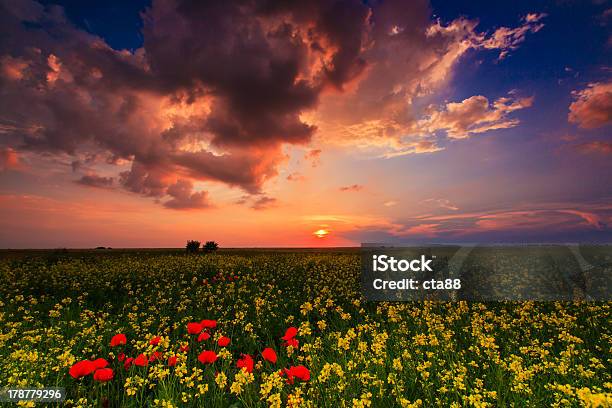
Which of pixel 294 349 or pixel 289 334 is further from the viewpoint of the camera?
pixel 294 349

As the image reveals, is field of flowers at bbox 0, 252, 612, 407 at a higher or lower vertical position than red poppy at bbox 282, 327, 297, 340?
lower

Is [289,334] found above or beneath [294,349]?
above

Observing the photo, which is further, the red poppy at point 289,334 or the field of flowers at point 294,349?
the red poppy at point 289,334

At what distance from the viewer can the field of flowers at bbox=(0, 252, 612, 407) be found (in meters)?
4.46

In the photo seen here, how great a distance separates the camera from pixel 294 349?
709cm

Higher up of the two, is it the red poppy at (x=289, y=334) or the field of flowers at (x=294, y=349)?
the red poppy at (x=289, y=334)

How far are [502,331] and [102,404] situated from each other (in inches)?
304

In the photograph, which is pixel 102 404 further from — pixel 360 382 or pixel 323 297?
pixel 323 297

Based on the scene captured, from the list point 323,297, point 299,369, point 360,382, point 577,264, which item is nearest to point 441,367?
point 360,382

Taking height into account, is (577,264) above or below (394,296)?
above

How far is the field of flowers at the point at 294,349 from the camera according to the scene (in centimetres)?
446

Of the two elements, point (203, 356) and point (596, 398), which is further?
point (203, 356)

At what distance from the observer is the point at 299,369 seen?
3996 mm

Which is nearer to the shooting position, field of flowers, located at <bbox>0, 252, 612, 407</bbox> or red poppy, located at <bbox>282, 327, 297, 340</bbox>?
field of flowers, located at <bbox>0, 252, 612, 407</bbox>
